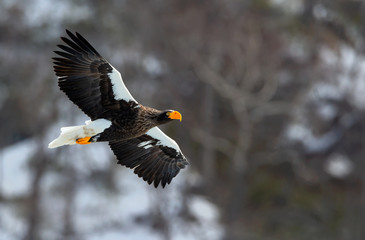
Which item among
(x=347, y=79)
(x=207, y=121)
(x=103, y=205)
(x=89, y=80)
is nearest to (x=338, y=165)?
(x=347, y=79)

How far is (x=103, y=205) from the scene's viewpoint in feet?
63.2

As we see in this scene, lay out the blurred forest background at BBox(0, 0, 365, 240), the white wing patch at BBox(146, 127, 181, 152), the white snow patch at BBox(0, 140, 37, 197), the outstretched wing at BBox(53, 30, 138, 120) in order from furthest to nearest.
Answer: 1. the white snow patch at BBox(0, 140, 37, 197)
2. the blurred forest background at BBox(0, 0, 365, 240)
3. the white wing patch at BBox(146, 127, 181, 152)
4. the outstretched wing at BBox(53, 30, 138, 120)

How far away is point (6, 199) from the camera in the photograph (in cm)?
2002

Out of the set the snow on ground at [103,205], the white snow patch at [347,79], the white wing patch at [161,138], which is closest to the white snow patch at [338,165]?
the white snow patch at [347,79]

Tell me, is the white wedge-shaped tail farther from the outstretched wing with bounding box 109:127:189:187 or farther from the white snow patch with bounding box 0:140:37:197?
the white snow patch with bounding box 0:140:37:197

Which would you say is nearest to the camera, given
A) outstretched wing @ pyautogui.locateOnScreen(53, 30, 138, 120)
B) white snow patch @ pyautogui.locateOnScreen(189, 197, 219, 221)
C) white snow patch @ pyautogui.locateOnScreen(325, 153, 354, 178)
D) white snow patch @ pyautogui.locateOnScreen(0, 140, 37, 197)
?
outstretched wing @ pyautogui.locateOnScreen(53, 30, 138, 120)

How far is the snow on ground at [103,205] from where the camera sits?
1886 cm

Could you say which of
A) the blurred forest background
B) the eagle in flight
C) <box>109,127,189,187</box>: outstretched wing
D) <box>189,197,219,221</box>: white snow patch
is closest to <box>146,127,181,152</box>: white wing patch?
<box>109,127,189,187</box>: outstretched wing

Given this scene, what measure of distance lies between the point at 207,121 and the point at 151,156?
11.4 meters

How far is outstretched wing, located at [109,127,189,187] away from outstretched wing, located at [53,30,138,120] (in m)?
0.82

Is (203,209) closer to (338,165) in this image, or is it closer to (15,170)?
(338,165)

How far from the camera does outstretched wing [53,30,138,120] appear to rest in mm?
7039

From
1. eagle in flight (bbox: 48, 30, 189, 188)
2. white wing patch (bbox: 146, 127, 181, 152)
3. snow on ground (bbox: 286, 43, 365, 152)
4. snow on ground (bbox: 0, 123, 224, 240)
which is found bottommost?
eagle in flight (bbox: 48, 30, 189, 188)

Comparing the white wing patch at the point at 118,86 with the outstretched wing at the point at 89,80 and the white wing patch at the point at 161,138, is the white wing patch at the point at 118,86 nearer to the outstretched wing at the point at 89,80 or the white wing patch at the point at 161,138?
the outstretched wing at the point at 89,80
